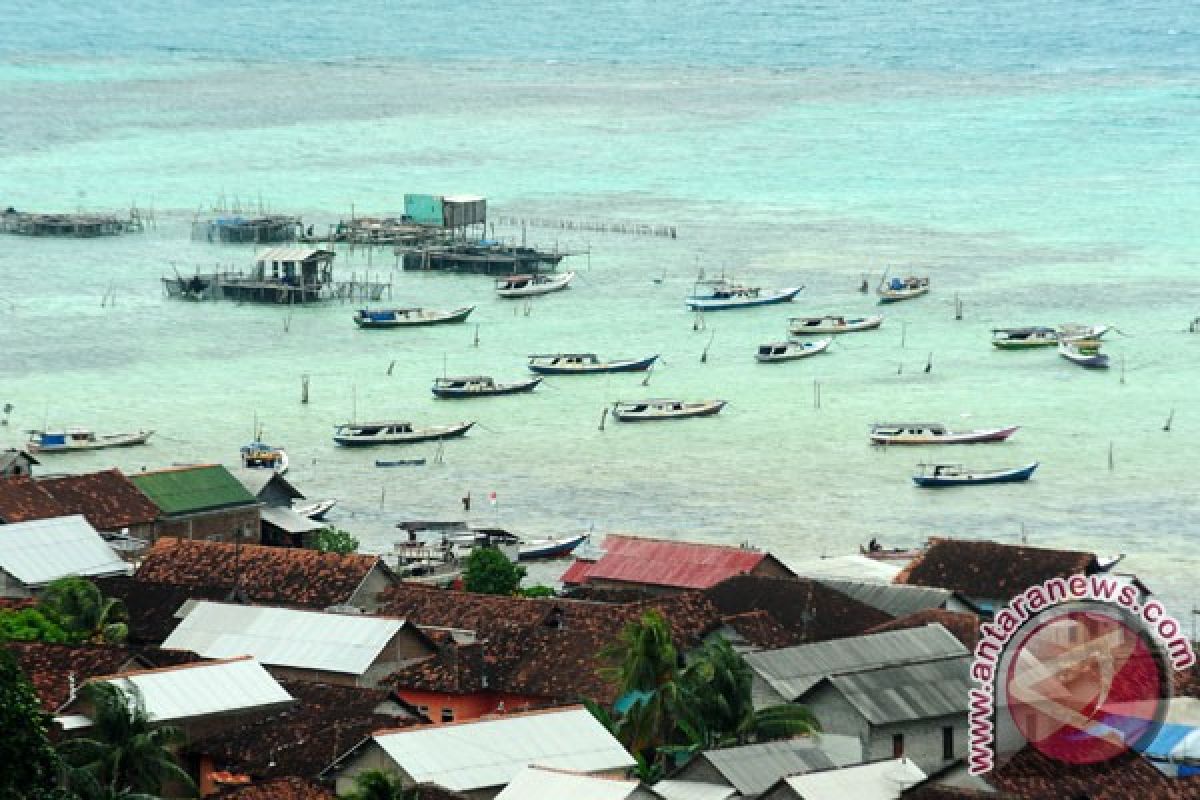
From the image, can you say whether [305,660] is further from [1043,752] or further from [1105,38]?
[1105,38]

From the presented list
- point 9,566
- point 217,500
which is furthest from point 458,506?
point 9,566

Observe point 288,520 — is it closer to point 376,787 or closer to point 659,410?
point 659,410

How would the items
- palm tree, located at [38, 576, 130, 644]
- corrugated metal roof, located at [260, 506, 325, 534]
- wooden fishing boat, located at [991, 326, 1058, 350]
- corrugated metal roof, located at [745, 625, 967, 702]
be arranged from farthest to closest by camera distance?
wooden fishing boat, located at [991, 326, 1058, 350], corrugated metal roof, located at [260, 506, 325, 534], palm tree, located at [38, 576, 130, 644], corrugated metal roof, located at [745, 625, 967, 702]

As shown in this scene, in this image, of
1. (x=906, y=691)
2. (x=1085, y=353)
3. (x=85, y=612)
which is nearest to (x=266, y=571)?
(x=85, y=612)

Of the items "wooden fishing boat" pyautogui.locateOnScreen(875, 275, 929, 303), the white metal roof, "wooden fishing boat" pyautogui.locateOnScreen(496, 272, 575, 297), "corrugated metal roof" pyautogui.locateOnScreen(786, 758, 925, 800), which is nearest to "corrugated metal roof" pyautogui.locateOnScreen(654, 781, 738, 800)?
"corrugated metal roof" pyautogui.locateOnScreen(786, 758, 925, 800)

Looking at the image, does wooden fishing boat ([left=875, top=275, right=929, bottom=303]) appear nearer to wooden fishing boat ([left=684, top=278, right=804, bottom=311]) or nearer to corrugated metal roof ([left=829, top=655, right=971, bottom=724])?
wooden fishing boat ([left=684, top=278, right=804, bottom=311])

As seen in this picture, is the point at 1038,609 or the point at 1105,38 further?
the point at 1105,38
